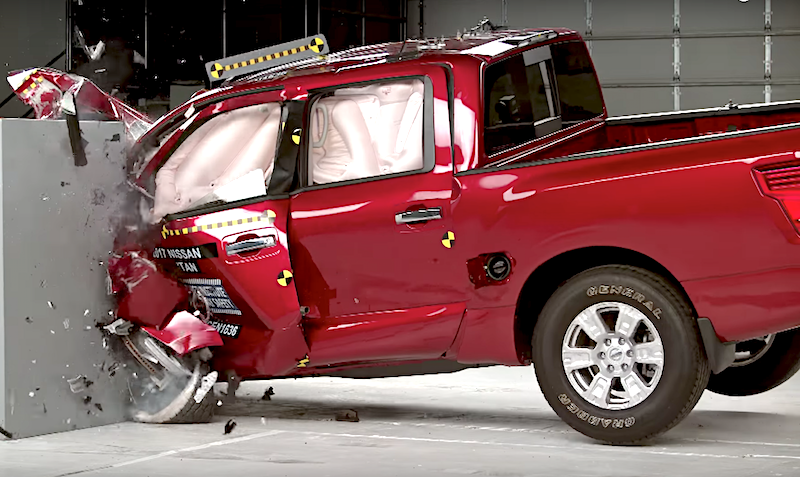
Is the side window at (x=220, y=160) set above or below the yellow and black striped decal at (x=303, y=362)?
above

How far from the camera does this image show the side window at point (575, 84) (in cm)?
718

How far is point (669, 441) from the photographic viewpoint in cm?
620

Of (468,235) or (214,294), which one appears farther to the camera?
(214,294)

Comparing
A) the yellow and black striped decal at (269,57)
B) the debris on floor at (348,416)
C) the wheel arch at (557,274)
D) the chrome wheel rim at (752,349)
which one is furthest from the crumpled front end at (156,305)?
the chrome wheel rim at (752,349)

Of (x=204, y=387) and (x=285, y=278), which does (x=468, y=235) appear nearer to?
(x=285, y=278)

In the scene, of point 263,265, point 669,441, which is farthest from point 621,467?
point 263,265

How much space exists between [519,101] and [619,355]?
1484 millimetres

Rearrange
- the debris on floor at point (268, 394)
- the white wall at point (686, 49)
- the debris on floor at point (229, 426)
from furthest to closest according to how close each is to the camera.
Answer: the white wall at point (686, 49), the debris on floor at point (268, 394), the debris on floor at point (229, 426)

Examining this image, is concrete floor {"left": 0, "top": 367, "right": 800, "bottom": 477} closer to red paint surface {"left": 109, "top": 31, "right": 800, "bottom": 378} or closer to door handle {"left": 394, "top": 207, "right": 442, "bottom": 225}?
red paint surface {"left": 109, "top": 31, "right": 800, "bottom": 378}

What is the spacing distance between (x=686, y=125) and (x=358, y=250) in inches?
90.8

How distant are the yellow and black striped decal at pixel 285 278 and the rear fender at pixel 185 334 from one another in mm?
541

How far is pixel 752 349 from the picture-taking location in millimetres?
6969

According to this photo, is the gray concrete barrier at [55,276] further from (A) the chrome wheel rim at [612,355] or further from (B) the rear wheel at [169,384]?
(A) the chrome wheel rim at [612,355]

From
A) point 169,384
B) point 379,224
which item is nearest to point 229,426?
point 169,384
